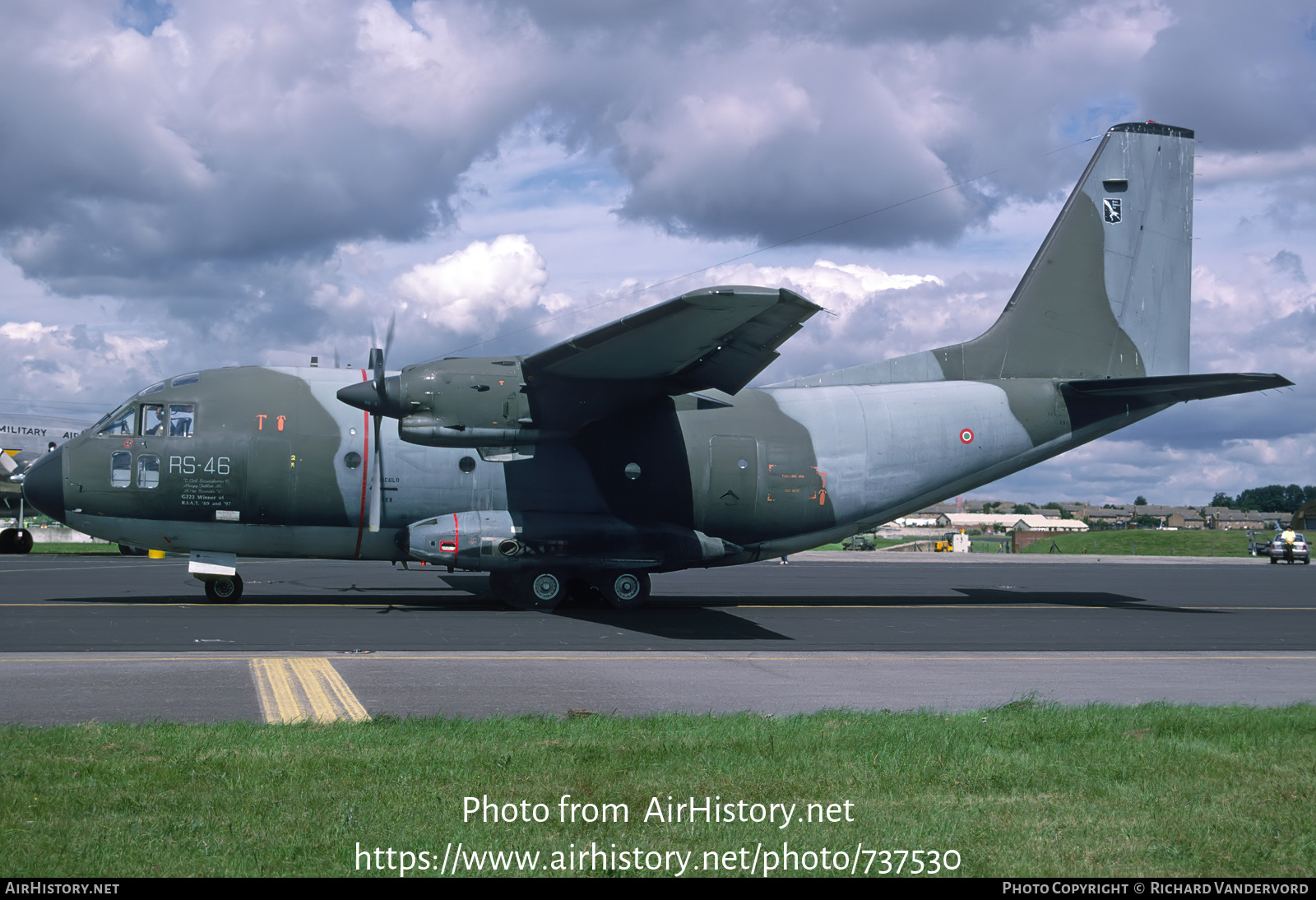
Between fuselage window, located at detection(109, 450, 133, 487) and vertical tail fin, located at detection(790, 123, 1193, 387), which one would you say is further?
vertical tail fin, located at detection(790, 123, 1193, 387)

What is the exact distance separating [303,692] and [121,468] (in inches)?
423

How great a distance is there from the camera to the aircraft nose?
1847cm

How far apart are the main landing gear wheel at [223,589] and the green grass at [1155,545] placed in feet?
198

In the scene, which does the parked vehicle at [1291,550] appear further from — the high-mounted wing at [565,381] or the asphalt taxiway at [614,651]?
the high-mounted wing at [565,381]

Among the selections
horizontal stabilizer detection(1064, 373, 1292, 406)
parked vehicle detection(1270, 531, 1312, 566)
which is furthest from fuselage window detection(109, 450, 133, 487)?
parked vehicle detection(1270, 531, 1312, 566)

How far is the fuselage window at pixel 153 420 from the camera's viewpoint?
61.7 feet

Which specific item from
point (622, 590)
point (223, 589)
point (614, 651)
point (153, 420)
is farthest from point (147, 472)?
point (614, 651)

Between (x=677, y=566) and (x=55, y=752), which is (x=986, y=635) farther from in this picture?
(x=55, y=752)

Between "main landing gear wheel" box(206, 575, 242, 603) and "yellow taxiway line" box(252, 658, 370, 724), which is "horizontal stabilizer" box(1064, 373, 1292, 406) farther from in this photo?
"main landing gear wheel" box(206, 575, 242, 603)

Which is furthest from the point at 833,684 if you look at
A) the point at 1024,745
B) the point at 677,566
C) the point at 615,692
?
the point at 677,566

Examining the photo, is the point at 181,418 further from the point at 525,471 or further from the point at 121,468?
the point at 525,471

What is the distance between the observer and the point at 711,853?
16.9 ft

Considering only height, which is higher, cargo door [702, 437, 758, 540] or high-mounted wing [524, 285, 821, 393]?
high-mounted wing [524, 285, 821, 393]

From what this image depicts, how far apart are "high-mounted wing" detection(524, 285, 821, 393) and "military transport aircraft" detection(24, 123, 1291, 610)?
54mm
